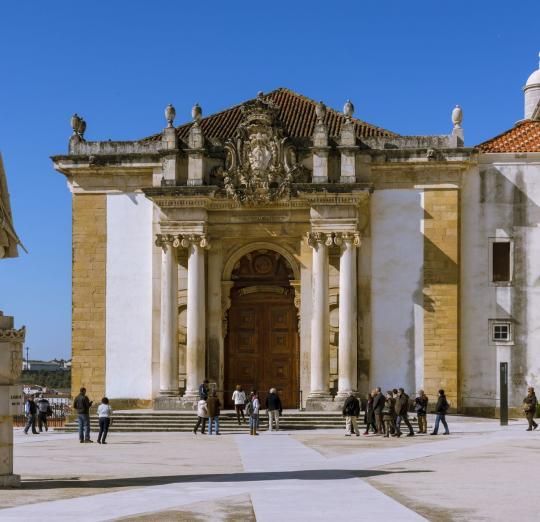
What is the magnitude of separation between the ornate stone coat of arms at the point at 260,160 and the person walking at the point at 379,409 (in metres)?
7.32

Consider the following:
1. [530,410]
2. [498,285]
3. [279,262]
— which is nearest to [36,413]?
[279,262]

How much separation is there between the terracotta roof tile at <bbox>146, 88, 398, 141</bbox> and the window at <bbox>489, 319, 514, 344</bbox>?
21.8 ft

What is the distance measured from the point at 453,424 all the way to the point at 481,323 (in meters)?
3.87

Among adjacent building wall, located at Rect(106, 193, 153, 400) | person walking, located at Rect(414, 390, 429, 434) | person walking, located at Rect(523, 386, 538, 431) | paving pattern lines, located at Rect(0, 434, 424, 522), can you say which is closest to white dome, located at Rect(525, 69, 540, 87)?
adjacent building wall, located at Rect(106, 193, 153, 400)

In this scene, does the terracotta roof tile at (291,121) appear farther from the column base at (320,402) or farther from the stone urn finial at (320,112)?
the column base at (320,402)

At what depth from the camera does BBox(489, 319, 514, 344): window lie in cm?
3372

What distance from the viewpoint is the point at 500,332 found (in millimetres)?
33844

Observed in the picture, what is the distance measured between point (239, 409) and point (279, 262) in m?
5.55

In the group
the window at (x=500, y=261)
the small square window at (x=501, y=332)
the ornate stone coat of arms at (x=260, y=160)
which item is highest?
the ornate stone coat of arms at (x=260, y=160)

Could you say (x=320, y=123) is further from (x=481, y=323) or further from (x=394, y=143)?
(x=481, y=323)

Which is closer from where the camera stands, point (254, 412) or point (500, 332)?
point (254, 412)

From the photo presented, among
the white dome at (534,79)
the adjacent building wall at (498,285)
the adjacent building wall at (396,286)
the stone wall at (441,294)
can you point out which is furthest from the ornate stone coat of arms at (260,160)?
the white dome at (534,79)

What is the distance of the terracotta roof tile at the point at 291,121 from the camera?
36062 mm

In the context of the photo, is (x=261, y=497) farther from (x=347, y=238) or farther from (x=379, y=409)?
(x=347, y=238)
